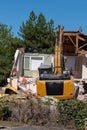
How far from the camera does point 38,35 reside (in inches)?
2203

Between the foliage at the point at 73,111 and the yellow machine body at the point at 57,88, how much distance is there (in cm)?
702

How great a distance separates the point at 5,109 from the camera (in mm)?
20406

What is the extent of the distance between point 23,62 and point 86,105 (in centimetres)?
2575

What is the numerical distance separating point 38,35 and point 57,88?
29941 millimetres

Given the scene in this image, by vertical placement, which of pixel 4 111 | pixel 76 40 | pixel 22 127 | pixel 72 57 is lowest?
pixel 22 127

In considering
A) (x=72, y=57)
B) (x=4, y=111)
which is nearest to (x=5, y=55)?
(x=72, y=57)

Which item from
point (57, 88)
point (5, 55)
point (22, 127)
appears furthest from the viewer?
point (5, 55)

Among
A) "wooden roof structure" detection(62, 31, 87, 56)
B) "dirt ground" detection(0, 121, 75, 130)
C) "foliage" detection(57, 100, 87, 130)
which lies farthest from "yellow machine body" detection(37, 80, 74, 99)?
"wooden roof structure" detection(62, 31, 87, 56)

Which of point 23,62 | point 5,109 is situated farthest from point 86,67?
point 5,109

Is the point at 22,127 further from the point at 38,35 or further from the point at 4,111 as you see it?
the point at 38,35

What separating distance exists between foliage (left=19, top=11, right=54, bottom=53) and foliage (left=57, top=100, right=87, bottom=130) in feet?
115

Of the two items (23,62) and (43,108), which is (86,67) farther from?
(43,108)

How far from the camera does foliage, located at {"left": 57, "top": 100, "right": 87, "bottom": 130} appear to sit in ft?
58.7

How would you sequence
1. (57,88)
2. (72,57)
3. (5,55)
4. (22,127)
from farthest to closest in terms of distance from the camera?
(5,55) → (72,57) → (57,88) → (22,127)
